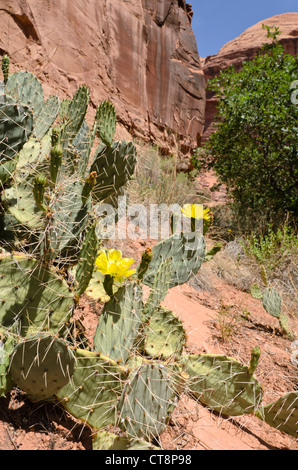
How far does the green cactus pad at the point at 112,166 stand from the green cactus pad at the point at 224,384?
4.08ft

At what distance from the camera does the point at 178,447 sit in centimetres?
135

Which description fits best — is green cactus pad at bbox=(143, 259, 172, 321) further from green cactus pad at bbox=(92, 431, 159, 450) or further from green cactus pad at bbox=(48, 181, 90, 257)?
green cactus pad at bbox=(92, 431, 159, 450)

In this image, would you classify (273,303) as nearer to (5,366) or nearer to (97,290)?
(97,290)

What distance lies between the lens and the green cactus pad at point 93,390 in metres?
1.20

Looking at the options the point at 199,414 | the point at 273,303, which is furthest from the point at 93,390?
the point at 273,303

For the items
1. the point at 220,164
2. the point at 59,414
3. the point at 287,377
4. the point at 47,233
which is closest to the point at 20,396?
the point at 59,414

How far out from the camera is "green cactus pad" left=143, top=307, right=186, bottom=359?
1.68m

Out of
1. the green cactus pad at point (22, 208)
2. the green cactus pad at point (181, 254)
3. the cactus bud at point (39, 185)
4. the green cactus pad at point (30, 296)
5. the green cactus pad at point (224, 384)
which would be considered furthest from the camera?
the green cactus pad at point (181, 254)

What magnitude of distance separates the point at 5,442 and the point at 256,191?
6031mm

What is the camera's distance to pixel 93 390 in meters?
1.22

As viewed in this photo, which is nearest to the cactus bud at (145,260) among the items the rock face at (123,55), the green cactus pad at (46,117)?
the green cactus pad at (46,117)

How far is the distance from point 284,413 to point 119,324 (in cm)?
85

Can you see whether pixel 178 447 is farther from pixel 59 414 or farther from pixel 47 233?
pixel 47 233

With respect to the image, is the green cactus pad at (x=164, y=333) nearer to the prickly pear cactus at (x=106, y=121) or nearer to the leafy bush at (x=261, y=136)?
the prickly pear cactus at (x=106, y=121)
